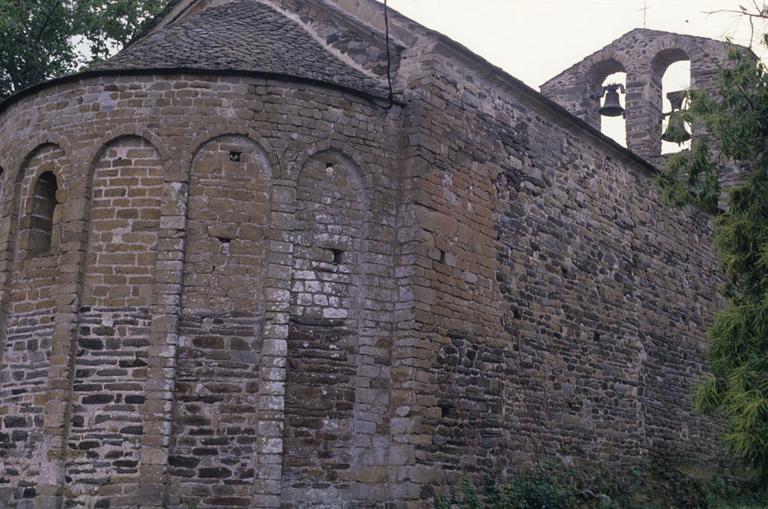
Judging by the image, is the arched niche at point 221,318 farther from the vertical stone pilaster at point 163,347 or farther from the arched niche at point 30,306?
the arched niche at point 30,306

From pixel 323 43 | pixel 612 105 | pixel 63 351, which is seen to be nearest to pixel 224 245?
pixel 63 351

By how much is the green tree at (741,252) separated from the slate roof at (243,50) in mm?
3855

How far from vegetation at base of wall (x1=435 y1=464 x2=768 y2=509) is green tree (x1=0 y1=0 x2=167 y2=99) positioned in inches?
433

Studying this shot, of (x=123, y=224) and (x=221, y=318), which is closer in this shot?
(x=221, y=318)

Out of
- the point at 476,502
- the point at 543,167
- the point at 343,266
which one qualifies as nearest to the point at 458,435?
the point at 476,502

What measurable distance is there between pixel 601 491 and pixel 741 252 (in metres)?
4.21

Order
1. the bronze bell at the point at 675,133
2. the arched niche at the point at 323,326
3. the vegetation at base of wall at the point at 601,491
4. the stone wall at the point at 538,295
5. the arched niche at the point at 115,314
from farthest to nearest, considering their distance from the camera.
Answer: the bronze bell at the point at 675,133, the vegetation at base of wall at the point at 601,491, the stone wall at the point at 538,295, the arched niche at the point at 323,326, the arched niche at the point at 115,314

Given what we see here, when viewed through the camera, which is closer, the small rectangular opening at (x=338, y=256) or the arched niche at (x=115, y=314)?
the arched niche at (x=115, y=314)

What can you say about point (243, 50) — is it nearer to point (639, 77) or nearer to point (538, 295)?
point (538, 295)

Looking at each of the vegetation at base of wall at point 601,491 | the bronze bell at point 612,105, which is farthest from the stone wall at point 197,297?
the bronze bell at point 612,105

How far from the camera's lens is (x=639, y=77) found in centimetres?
1873

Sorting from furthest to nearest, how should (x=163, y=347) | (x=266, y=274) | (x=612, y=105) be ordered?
(x=612, y=105) < (x=266, y=274) < (x=163, y=347)

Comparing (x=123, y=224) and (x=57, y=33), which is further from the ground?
(x=57, y=33)

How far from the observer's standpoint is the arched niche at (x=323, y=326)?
11031mm
